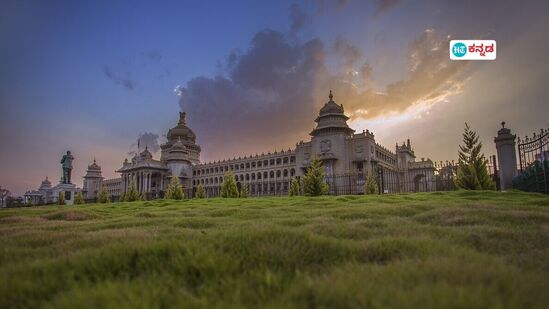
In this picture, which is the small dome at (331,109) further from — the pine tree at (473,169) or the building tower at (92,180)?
the building tower at (92,180)

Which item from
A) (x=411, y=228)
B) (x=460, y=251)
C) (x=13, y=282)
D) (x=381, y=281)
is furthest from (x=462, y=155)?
(x=13, y=282)

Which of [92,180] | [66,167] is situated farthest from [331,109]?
[92,180]

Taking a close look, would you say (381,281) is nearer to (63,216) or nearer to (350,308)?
(350,308)

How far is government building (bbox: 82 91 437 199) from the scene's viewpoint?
57.4 m

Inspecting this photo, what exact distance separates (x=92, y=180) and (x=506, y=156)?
4093 inches

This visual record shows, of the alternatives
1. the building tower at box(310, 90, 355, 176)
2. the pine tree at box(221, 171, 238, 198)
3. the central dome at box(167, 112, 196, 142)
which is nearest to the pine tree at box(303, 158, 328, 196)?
the pine tree at box(221, 171, 238, 198)

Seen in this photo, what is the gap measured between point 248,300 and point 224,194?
1247 inches

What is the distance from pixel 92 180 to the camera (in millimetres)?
94875

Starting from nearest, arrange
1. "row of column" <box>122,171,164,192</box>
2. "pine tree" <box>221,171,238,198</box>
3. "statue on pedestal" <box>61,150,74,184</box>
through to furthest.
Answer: "pine tree" <box>221,171,238,198</box> → "statue on pedestal" <box>61,150,74,184</box> → "row of column" <box>122,171,164,192</box>

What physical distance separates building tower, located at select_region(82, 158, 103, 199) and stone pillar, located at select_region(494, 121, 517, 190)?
100 m

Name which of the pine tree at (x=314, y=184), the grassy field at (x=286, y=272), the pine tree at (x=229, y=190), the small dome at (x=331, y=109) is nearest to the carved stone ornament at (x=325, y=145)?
the small dome at (x=331, y=109)

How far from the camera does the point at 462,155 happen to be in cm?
1994

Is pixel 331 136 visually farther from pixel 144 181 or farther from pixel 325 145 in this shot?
pixel 144 181

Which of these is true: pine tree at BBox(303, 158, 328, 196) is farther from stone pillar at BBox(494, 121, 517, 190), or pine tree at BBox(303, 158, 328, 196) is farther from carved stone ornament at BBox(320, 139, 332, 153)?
carved stone ornament at BBox(320, 139, 332, 153)
